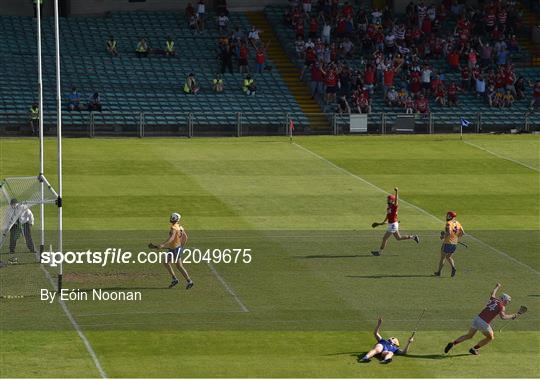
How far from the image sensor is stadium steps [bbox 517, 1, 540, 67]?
7469 centimetres

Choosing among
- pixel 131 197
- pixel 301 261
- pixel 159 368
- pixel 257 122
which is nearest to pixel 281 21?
pixel 257 122

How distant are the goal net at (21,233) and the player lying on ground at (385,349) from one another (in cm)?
1017

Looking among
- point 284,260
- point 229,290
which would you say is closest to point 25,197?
point 229,290

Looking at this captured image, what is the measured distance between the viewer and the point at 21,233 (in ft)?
117

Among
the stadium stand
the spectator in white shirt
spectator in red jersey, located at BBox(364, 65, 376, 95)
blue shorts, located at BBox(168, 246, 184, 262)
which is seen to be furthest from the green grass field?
the spectator in white shirt

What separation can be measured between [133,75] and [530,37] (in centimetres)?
2557

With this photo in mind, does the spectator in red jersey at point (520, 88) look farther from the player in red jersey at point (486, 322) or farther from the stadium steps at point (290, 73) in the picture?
the player in red jersey at point (486, 322)

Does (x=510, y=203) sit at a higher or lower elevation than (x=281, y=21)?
lower

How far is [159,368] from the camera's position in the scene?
25.8 metres

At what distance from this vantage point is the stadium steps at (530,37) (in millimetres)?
74688

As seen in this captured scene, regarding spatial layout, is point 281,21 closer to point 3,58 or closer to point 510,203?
point 3,58

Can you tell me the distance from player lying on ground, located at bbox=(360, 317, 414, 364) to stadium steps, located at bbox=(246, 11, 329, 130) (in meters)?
37.9

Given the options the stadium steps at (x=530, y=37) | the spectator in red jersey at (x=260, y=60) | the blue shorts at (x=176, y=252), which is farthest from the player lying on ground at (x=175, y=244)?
the stadium steps at (x=530, y=37)

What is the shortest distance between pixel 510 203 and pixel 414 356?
21.5m
